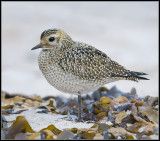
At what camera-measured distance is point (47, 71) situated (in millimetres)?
5996

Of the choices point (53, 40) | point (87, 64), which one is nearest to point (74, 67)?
point (87, 64)

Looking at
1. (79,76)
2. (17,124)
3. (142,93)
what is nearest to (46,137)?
(17,124)

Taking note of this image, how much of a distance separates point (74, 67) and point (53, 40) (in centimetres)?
65

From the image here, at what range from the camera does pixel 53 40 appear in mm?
6270

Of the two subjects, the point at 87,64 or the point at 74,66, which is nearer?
the point at 74,66

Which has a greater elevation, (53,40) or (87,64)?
(53,40)

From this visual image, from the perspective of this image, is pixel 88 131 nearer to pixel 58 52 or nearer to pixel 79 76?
pixel 79 76

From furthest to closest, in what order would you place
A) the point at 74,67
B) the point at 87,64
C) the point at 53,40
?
the point at 53,40 < the point at 87,64 < the point at 74,67

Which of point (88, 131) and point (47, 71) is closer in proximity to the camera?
point (88, 131)

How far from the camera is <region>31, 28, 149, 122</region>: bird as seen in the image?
5.88 meters

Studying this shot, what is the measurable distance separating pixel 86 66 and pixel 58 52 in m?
0.51

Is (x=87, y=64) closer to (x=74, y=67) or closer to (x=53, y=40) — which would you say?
(x=74, y=67)

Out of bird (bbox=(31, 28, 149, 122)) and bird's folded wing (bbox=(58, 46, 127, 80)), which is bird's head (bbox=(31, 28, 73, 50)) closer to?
bird (bbox=(31, 28, 149, 122))

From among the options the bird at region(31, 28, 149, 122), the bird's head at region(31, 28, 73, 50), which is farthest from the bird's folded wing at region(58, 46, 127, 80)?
the bird's head at region(31, 28, 73, 50)
